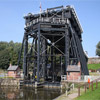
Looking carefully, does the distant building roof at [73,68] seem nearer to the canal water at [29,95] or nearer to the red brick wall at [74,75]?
the red brick wall at [74,75]

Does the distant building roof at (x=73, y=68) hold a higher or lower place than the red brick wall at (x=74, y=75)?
higher

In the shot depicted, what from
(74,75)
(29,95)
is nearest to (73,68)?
(74,75)

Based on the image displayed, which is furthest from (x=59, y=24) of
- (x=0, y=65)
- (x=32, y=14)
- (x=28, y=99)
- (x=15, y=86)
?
(x=0, y=65)

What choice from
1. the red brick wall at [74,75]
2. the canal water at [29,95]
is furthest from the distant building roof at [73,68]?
the canal water at [29,95]

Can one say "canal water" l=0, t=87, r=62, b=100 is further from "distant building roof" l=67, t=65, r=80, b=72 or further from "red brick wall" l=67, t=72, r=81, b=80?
"distant building roof" l=67, t=65, r=80, b=72

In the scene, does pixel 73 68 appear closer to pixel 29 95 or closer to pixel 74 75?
pixel 74 75

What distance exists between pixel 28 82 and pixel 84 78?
981 centimetres

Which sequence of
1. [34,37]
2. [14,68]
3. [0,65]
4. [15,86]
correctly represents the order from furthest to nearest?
[0,65], [34,37], [14,68], [15,86]

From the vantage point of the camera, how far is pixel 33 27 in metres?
31.3

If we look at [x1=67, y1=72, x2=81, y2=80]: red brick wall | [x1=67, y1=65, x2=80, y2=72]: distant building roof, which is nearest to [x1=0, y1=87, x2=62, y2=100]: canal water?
[x1=67, y1=72, x2=81, y2=80]: red brick wall

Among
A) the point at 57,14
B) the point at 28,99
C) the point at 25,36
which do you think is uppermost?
the point at 57,14

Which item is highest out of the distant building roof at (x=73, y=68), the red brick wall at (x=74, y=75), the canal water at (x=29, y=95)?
the distant building roof at (x=73, y=68)

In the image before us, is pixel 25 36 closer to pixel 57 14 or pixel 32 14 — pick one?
pixel 32 14

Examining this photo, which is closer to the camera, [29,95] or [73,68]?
[29,95]
